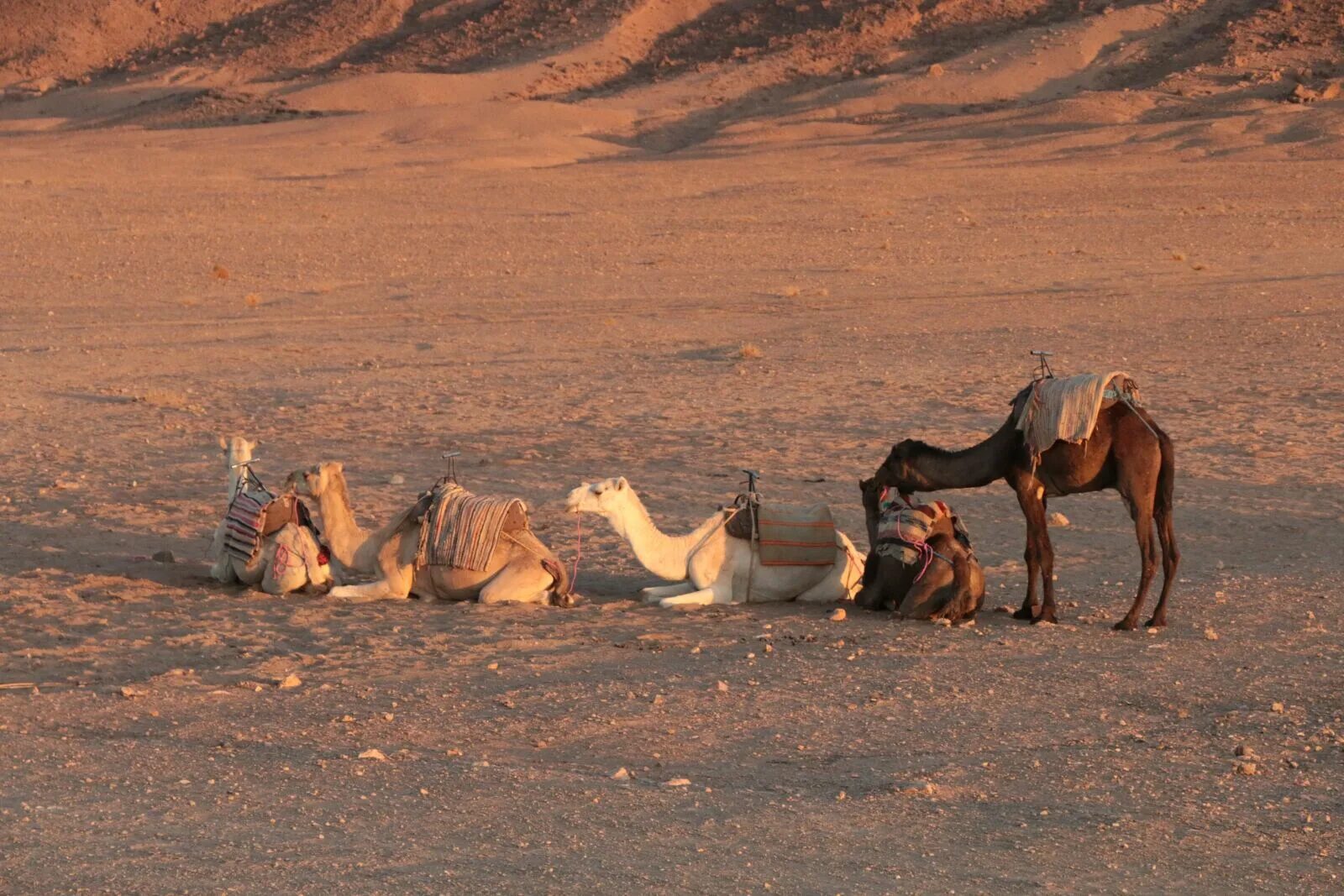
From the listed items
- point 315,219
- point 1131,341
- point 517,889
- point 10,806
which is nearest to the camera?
point 517,889

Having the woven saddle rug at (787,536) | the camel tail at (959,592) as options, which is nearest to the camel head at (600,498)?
the woven saddle rug at (787,536)

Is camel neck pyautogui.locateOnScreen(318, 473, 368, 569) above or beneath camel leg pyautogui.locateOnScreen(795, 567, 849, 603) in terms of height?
above

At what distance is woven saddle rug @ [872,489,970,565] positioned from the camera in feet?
31.2

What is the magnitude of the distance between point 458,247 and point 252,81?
52.3 metres

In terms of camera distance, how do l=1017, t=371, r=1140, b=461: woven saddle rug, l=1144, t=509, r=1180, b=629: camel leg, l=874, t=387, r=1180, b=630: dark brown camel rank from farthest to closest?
1. l=1144, t=509, r=1180, b=629: camel leg
2. l=874, t=387, r=1180, b=630: dark brown camel
3. l=1017, t=371, r=1140, b=461: woven saddle rug

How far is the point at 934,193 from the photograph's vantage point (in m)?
40.9

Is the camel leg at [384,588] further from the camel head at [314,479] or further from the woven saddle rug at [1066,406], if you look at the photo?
the woven saddle rug at [1066,406]

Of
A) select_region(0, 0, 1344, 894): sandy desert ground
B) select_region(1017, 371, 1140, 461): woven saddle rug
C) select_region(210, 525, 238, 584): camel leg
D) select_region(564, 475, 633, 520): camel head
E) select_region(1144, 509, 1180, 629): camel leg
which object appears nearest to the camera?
select_region(0, 0, 1344, 894): sandy desert ground

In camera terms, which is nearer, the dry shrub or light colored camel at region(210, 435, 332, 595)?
light colored camel at region(210, 435, 332, 595)

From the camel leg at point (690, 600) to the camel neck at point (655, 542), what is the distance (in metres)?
0.13

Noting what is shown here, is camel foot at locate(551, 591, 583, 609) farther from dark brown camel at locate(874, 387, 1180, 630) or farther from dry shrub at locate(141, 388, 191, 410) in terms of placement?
dry shrub at locate(141, 388, 191, 410)

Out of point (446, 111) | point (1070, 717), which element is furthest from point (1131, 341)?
point (446, 111)

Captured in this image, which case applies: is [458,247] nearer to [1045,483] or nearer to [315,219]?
[315,219]

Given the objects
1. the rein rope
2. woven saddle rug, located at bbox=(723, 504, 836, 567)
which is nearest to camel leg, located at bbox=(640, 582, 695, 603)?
woven saddle rug, located at bbox=(723, 504, 836, 567)
